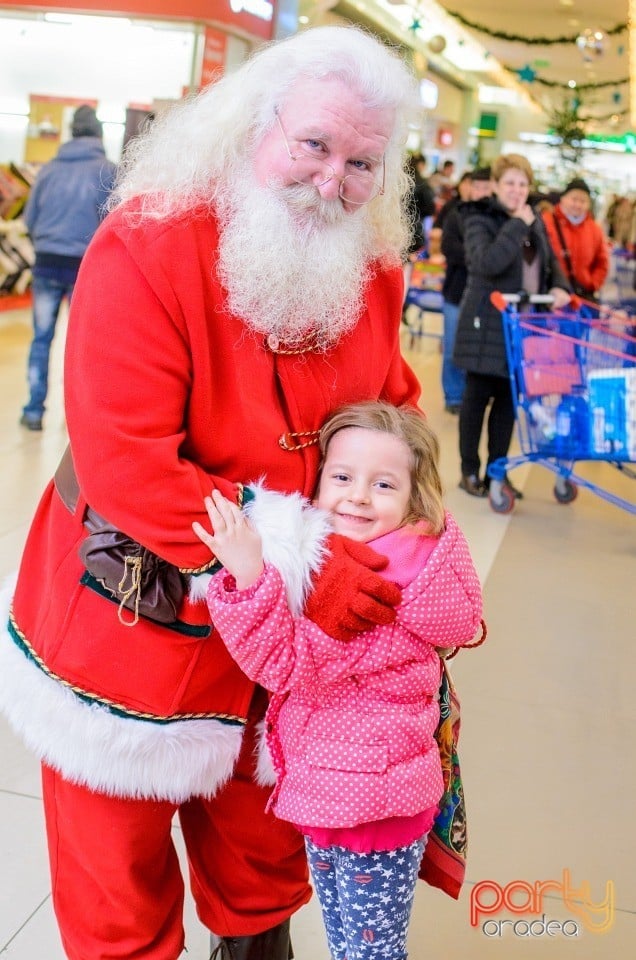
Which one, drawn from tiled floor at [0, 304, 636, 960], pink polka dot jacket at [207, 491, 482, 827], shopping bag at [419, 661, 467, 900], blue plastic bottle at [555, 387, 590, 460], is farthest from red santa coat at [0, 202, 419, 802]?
blue plastic bottle at [555, 387, 590, 460]

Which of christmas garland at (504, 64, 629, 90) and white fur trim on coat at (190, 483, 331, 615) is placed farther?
christmas garland at (504, 64, 629, 90)

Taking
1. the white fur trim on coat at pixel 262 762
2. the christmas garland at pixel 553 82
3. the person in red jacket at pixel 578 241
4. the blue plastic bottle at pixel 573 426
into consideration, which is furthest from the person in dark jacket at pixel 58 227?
the christmas garland at pixel 553 82

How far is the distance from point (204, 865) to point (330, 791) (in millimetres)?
500

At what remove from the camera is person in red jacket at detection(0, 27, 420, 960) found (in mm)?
1575

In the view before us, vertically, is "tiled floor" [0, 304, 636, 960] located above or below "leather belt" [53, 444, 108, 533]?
below

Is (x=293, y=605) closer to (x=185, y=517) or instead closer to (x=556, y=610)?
(x=185, y=517)

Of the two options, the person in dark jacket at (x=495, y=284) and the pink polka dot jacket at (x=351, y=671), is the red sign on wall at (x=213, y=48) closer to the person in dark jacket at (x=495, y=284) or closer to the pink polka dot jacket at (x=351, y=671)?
the person in dark jacket at (x=495, y=284)

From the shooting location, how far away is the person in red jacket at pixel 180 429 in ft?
5.17

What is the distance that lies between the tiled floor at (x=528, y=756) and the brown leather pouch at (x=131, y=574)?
3.16ft

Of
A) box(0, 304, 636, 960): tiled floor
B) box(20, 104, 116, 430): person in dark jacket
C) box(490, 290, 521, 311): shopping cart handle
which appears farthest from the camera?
box(20, 104, 116, 430): person in dark jacket

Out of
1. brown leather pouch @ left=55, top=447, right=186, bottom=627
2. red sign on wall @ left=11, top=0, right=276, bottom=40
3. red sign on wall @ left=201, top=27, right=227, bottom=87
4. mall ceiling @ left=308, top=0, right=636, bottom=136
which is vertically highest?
mall ceiling @ left=308, top=0, right=636, bottom=136

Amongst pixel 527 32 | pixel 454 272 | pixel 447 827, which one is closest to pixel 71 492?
pixel 447 827

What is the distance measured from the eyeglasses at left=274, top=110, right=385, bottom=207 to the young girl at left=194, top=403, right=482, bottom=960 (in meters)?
0.34

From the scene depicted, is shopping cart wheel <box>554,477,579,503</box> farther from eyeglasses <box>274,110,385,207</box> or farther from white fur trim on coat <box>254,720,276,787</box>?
eyeglasses <box>274,110,385,207</box>
